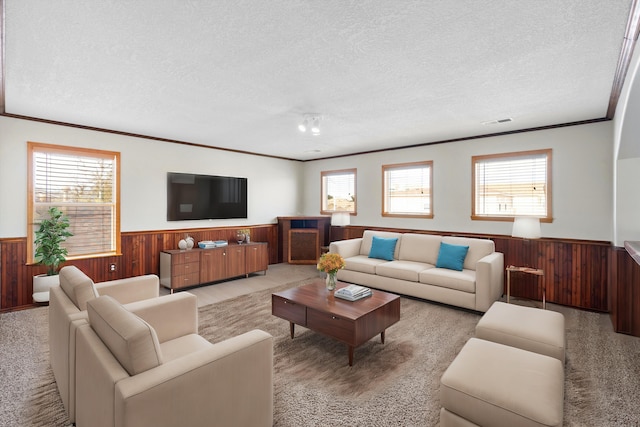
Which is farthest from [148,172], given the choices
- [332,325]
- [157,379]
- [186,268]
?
[157,379]

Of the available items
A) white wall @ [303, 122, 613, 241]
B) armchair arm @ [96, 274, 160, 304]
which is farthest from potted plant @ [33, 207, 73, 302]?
white wall @ [303, 122, 613, 241]

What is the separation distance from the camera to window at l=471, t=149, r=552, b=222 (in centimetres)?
449

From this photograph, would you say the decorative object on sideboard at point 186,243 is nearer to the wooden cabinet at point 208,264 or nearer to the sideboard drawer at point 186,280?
the wooden cabinet at point 208,264

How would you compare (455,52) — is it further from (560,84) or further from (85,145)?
(85,145)

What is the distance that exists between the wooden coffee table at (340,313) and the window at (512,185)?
281cm

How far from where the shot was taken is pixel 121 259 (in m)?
4.82

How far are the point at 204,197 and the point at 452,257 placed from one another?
439 cm

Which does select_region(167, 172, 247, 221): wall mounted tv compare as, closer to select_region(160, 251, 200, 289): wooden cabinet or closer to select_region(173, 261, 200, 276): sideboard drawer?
select_region(160, 251, 200, 289): wooden cabinet

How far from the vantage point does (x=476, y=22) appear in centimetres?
194

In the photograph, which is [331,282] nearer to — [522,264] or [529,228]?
[529,228]

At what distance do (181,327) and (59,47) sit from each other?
224cm

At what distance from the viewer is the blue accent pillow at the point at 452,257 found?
4.43m

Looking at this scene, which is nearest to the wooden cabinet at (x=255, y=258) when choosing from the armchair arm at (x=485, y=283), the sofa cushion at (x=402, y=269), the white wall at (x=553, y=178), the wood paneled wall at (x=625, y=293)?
the white wall at (x=553, y=178)

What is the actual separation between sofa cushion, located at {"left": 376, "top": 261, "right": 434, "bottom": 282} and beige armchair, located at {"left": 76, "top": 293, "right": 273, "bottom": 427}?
3134 mm
